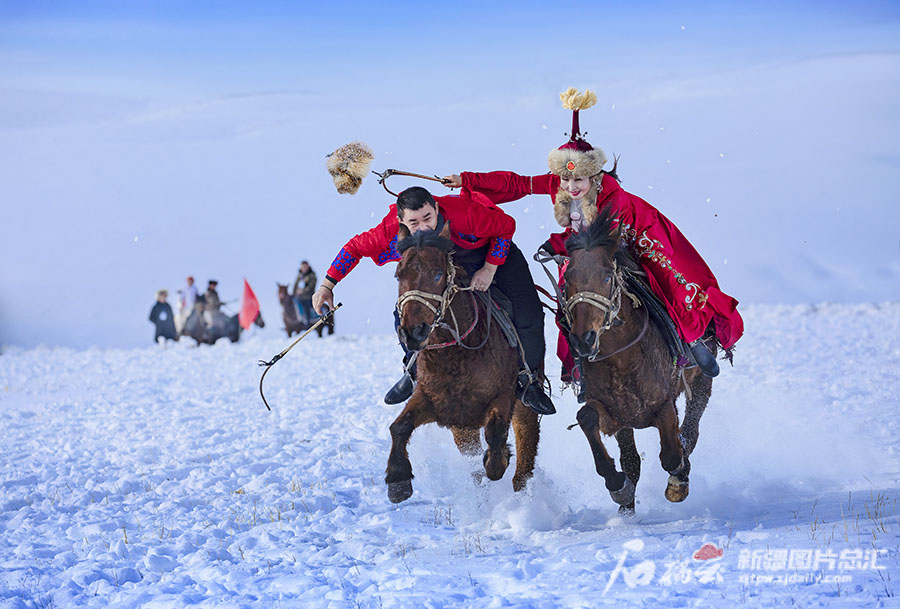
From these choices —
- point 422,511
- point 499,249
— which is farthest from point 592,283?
point 422,511

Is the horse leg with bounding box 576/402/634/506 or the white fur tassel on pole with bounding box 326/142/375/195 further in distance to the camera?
the white fur tassel on pole with bounding box 326/142/375/195

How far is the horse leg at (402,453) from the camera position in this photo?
571 cm

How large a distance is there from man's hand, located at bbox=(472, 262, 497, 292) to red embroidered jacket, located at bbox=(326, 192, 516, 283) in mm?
49

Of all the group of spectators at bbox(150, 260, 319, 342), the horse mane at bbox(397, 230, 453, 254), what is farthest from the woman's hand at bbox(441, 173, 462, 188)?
the group of spectators at bbox(150, 260, 319, 342)

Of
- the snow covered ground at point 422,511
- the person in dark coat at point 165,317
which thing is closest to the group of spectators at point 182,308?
the person in dark coat at point 165,317

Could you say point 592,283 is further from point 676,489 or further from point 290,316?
point 290,316

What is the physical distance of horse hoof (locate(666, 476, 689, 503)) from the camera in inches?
242

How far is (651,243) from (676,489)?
70.6 inches

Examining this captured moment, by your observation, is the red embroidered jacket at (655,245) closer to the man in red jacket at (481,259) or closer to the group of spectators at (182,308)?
the man in red jacket at (481,259)

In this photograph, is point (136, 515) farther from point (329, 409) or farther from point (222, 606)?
point (329, 409)

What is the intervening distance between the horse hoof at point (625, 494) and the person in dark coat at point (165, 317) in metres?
23.0

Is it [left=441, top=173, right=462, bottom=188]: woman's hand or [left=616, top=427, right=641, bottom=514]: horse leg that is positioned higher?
[left=441, top=173, right=462, bottom=188]: woman's hand

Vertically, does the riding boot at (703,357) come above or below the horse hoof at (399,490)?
above

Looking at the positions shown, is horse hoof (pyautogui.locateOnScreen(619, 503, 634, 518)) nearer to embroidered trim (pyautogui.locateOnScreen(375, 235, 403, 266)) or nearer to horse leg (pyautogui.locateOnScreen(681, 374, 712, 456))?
horse leg (pyautogui.locateOnScreen(681, 374, 712, 456))
